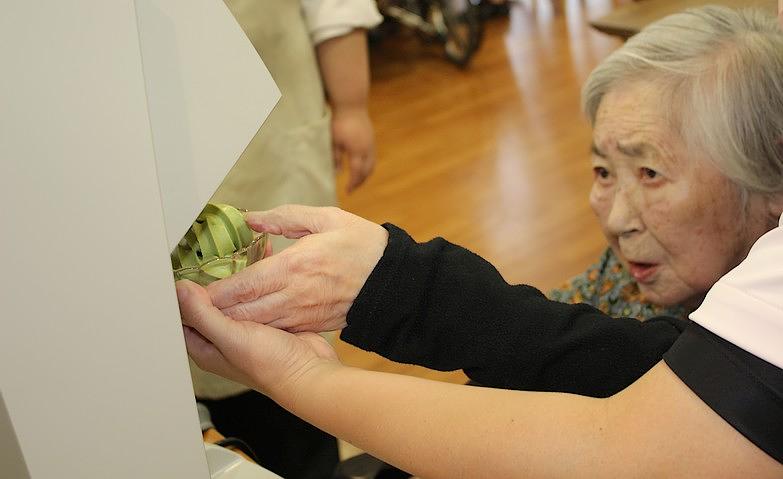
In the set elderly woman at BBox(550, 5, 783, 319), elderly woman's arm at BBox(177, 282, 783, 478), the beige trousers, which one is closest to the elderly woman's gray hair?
elderly woman at BBox(550, 5, 783, 319)

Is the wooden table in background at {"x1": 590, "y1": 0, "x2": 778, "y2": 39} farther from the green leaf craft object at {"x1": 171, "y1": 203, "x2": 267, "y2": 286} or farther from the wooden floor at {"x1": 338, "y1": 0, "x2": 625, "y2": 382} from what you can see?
the green leaf craft object at {"x1": 171, "y1": 203, "x2": 267, "y2": 286}

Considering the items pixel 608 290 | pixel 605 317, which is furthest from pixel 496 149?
pixel 605 317

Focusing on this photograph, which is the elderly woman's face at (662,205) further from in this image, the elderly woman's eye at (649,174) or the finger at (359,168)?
the finger at (359,168)

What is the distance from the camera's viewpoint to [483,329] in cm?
81

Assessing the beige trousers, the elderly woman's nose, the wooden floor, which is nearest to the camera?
the elderly woman's nose

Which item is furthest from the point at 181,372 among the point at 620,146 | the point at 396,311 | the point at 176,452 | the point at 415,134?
the point at 415,134

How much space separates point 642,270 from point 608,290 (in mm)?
124

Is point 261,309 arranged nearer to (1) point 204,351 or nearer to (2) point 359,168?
(1) point 204,351

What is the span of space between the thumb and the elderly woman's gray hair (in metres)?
0.49

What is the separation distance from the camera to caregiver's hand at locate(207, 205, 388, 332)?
0.77m

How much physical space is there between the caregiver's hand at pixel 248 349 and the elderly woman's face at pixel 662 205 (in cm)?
56

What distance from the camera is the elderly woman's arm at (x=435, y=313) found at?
2.62 ft

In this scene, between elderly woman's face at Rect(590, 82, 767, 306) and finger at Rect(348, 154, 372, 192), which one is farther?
finger at Rect(348, 154, 372, 192)

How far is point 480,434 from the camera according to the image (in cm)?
63
